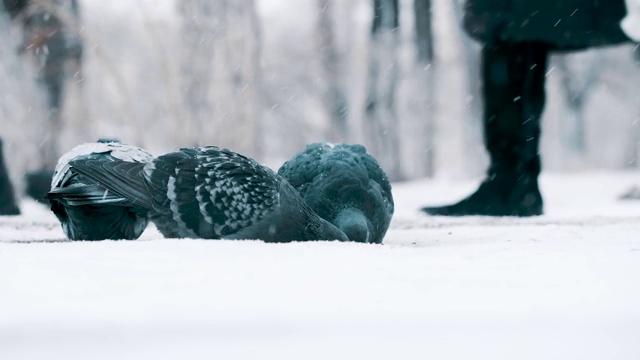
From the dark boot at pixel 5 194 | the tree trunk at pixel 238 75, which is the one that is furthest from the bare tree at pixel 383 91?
the dark boot at pixel 5 194

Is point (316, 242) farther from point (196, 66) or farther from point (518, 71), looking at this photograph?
point (196, 66)

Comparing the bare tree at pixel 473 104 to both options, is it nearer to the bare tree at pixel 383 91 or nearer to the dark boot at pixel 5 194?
the bare tree at pixel 383 91

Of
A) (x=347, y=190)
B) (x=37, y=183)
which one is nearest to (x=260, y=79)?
(x=37, y=183)

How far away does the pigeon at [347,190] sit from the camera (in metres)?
2.96

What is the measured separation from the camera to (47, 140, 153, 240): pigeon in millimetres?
2832

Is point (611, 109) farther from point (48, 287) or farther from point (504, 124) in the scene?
point (48, 287)

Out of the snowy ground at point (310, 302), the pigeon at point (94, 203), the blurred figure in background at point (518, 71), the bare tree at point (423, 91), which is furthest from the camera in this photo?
the bare tree at point (423, 91)

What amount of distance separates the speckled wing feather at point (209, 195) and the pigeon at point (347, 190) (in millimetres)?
343

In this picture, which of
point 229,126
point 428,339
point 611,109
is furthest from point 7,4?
point 611,109

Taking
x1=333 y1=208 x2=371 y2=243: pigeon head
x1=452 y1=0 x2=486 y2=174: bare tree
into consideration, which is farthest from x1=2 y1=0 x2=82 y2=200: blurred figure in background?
x1=452 y1=0 x2=486 y2=174: bare tree

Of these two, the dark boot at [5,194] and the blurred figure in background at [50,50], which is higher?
the blurred figure in background at [50,50]

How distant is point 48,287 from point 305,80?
48.8 feet

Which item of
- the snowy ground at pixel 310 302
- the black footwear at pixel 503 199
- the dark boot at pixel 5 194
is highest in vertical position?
the snowy ground at pixel 310 302

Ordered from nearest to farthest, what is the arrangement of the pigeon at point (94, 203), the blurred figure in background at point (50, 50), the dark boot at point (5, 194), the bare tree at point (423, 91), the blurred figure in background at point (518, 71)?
the pigeon at point (94, 203) < the blurred figure in background at point (518, 71) < the dark boot at point (5, 194) < the blurred figure in background at point (50, 50) < the bare tree at point (423, 91)
